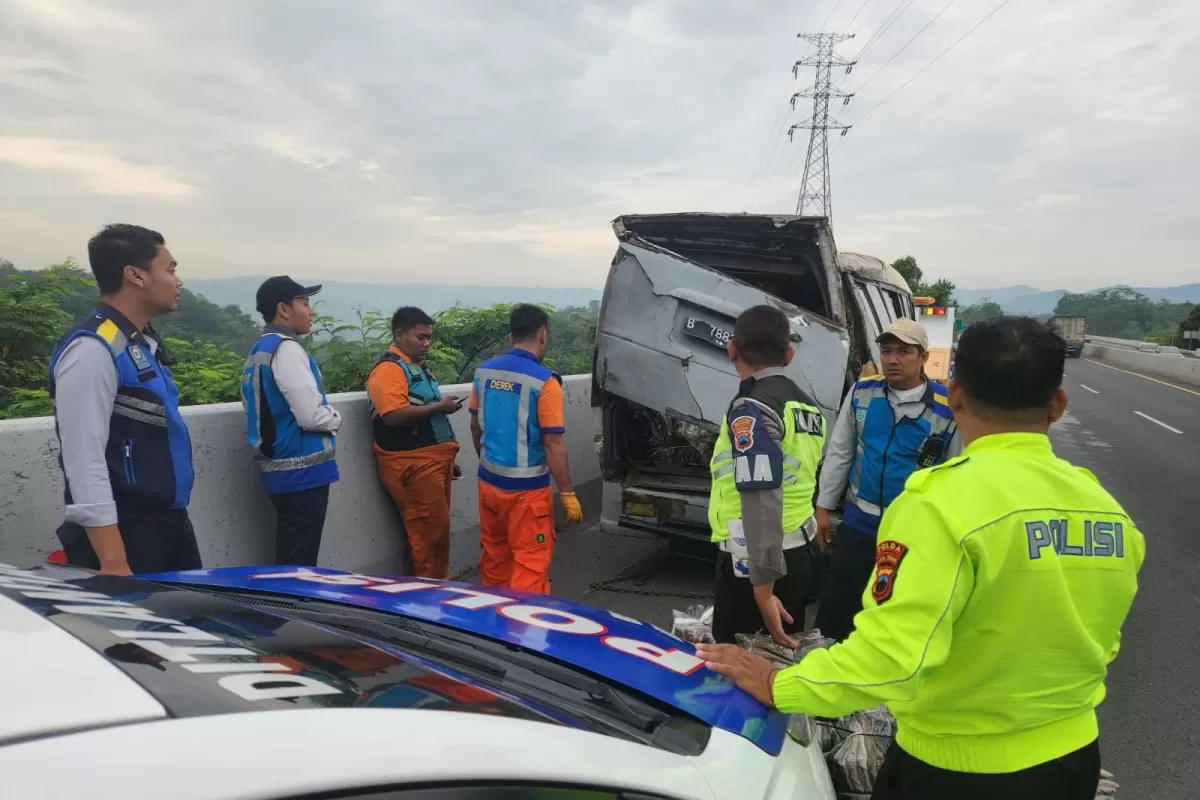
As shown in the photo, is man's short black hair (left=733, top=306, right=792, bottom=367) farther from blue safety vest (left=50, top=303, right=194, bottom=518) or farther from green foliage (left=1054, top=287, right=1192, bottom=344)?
green foliage (left=1054, top=287, right=1192, bottom=344)

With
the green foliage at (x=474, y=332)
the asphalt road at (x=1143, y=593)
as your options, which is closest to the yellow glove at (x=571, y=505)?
the asphalt road at (x=1143, y=593)

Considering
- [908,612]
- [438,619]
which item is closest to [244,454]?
[438,619]

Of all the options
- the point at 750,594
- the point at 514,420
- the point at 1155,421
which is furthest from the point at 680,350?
the point at 1155,421

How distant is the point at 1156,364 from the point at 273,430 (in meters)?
31.9

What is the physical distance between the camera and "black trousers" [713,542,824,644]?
272 centimetres

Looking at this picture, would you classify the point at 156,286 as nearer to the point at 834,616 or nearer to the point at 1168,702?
the point at 834,616

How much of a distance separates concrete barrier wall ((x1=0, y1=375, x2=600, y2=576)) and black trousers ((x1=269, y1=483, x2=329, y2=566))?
0.65 feet

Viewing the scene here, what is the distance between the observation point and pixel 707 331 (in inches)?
189

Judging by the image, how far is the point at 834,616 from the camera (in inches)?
131

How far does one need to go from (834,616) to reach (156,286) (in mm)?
3162

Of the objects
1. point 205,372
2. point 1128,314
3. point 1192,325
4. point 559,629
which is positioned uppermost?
point 1128,314

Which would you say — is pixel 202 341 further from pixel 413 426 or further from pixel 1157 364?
pixel 1157 364

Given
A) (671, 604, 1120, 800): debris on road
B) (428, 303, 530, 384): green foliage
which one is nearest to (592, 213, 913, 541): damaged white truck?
(671, 604, 1120, 800): debris on road

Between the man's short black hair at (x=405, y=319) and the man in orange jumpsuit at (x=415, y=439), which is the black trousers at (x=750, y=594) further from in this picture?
the man's short black hair at (x=405, y=319)
